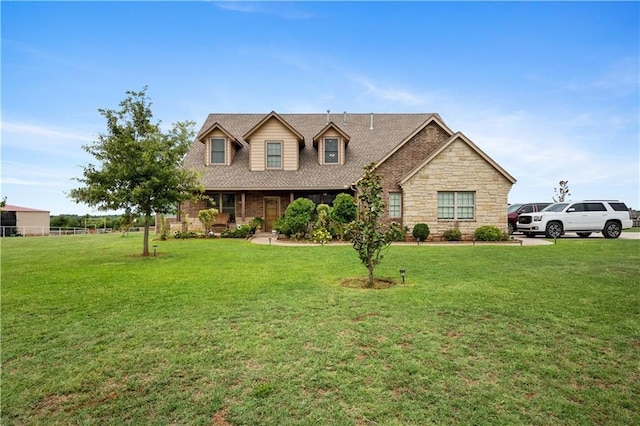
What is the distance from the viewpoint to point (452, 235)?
18000 mm

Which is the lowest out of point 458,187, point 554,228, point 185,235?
point 185,235

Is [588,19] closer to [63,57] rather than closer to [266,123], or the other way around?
[266,123]

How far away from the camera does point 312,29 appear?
16.4m

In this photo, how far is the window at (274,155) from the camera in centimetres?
2316

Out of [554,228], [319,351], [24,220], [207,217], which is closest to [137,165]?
[207,217]

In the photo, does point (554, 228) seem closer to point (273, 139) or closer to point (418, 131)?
point (418, 131)

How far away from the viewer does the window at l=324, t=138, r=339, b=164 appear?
76.9 ft

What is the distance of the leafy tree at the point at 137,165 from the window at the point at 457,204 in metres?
13.1

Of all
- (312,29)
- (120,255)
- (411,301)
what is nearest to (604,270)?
(411,301)

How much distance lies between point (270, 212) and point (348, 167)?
20.2 feet

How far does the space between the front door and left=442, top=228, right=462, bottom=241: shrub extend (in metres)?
10.8

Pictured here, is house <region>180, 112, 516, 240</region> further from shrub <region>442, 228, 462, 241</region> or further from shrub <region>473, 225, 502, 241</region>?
shrub <region>473, 225, 502, 241</region>

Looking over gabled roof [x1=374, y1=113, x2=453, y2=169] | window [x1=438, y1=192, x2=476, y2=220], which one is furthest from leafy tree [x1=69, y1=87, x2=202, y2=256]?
window [x1=438, y1=192, x2=476, y2=220]

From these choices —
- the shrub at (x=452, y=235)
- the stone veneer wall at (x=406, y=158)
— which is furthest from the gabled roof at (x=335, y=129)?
the shrub at (x=452, y=235)
